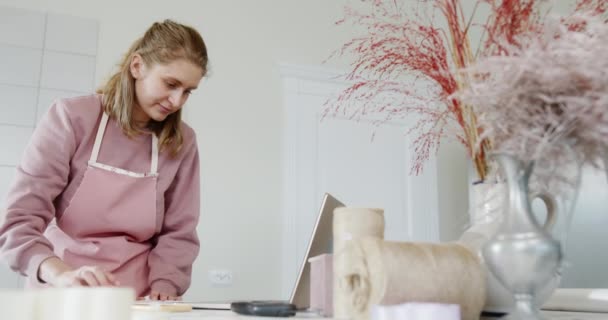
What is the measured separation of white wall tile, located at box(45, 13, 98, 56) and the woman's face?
1.18m

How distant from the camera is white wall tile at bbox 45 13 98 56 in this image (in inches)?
99.8

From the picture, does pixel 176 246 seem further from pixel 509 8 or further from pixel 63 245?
pixel 509 8

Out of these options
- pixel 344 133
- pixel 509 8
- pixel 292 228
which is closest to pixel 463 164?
pixel 344 133

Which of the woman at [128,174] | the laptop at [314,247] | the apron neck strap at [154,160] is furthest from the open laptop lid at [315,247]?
the apron neck strap at [154,160]

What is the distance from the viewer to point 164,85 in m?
1.49

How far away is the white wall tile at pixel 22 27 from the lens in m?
2.47

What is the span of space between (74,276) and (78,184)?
1.50 feet

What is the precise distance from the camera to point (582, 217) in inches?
84.3

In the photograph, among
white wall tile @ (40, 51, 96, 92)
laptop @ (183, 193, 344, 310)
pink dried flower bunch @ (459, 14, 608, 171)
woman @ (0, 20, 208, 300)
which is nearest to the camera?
pink dried flower bunch @ (459, 14, 608, 171)

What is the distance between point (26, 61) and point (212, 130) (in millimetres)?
Answer: 842

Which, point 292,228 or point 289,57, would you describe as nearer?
point 292,228

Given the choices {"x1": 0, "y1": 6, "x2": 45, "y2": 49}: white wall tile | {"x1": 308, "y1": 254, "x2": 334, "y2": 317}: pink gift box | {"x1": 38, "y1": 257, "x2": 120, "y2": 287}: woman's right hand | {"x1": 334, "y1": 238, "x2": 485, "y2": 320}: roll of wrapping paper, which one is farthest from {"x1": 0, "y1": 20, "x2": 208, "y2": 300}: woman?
{"x1": 0, "y1": 6, "x2": 45, "y2": 49}: white wall tile

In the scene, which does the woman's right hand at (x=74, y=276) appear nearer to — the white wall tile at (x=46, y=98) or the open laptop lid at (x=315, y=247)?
the open laptop lid at (x=315, y=247)

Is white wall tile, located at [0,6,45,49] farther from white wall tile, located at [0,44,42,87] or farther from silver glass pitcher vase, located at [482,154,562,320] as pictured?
silver glass pitcher vase, located at [482,154,562,320]
